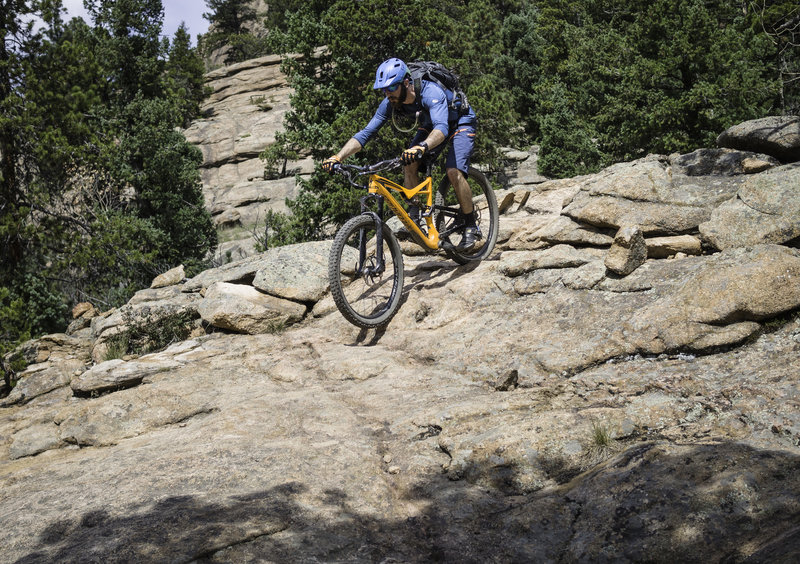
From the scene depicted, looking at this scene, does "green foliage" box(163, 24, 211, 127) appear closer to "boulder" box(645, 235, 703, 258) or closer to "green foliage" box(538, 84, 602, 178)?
"green foliage" box(538, 84, 602, 178)

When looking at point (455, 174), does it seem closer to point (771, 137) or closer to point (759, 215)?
point (759, 215)

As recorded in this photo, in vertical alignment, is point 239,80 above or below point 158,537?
above

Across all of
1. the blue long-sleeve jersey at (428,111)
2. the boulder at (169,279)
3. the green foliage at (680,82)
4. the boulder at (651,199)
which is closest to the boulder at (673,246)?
the boulder at (651,199)

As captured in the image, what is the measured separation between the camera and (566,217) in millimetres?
7719

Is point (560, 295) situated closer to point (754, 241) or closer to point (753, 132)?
point (754, 241)

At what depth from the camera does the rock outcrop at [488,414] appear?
9.05 ft

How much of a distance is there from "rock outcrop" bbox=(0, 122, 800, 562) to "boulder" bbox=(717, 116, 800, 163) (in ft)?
1.36

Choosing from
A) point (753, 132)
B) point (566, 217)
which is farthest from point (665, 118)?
point (566, 217)

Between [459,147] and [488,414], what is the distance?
4.00 metres

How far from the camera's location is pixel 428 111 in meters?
6.90

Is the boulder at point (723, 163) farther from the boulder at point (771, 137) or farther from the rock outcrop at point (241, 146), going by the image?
the rock outcrop at point (241, 146)

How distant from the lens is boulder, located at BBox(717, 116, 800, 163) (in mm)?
7832

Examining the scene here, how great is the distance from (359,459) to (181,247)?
943 inches

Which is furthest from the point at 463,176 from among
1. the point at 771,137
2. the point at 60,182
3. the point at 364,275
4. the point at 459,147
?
the point at 60,182
